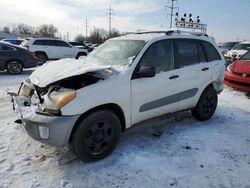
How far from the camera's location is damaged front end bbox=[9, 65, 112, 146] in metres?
3.27

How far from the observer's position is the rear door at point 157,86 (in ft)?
13.2

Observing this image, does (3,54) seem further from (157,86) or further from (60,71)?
(157,86)

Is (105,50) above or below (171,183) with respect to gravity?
above

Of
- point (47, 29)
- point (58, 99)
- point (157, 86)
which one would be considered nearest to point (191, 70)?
point (157, 86)

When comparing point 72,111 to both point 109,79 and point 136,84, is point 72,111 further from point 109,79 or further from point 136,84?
point 136,84

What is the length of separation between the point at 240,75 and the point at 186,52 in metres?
3.95

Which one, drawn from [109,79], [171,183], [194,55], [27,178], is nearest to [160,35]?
[194,55]

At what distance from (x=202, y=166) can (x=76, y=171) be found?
1.76m

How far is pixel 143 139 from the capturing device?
15.0 feet

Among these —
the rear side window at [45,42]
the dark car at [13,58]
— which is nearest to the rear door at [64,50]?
the rear side window at [45,42]

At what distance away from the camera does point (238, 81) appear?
8117 mm

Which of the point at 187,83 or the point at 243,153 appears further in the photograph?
the point at 187,83

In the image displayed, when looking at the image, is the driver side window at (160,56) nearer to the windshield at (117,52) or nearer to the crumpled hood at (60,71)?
the windshield at (117,52)

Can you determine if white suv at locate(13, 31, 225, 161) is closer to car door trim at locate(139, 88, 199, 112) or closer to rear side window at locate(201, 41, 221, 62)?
car door trim at locate(139, 88, 199, 112)
